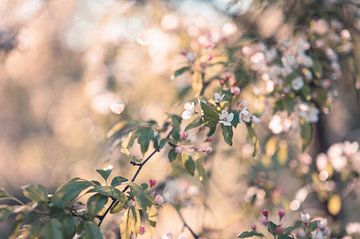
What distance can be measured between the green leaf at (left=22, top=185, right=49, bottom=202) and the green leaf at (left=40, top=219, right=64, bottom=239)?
0.08 m

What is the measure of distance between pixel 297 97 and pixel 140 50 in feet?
4.21

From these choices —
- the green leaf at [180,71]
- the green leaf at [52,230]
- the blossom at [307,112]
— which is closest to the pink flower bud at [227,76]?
the green leaf at [180,71]

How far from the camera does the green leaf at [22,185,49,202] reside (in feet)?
3.90

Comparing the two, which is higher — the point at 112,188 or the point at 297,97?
the point at 112,188

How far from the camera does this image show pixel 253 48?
7.00 feet

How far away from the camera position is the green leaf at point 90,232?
47.1 inches

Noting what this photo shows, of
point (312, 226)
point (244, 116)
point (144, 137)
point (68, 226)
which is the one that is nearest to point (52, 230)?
point (68, 226)

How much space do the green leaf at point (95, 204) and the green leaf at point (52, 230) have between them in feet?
0.31

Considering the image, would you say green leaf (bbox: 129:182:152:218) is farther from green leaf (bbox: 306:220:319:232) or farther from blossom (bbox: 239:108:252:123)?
green leaf (bbox: 306:220:319:232)

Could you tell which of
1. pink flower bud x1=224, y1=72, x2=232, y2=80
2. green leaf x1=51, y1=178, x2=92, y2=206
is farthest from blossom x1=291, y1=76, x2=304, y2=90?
green leaf x1=51, y1=178, x2=92, y2=206

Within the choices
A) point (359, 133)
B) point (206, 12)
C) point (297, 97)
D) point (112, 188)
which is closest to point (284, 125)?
point (297, 97)

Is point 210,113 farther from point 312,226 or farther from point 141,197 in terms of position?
point 312,226

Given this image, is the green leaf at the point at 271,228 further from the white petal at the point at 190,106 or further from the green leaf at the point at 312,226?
the white petal at the point at 190,106

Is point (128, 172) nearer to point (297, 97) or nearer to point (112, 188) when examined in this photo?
point (297, 97)
